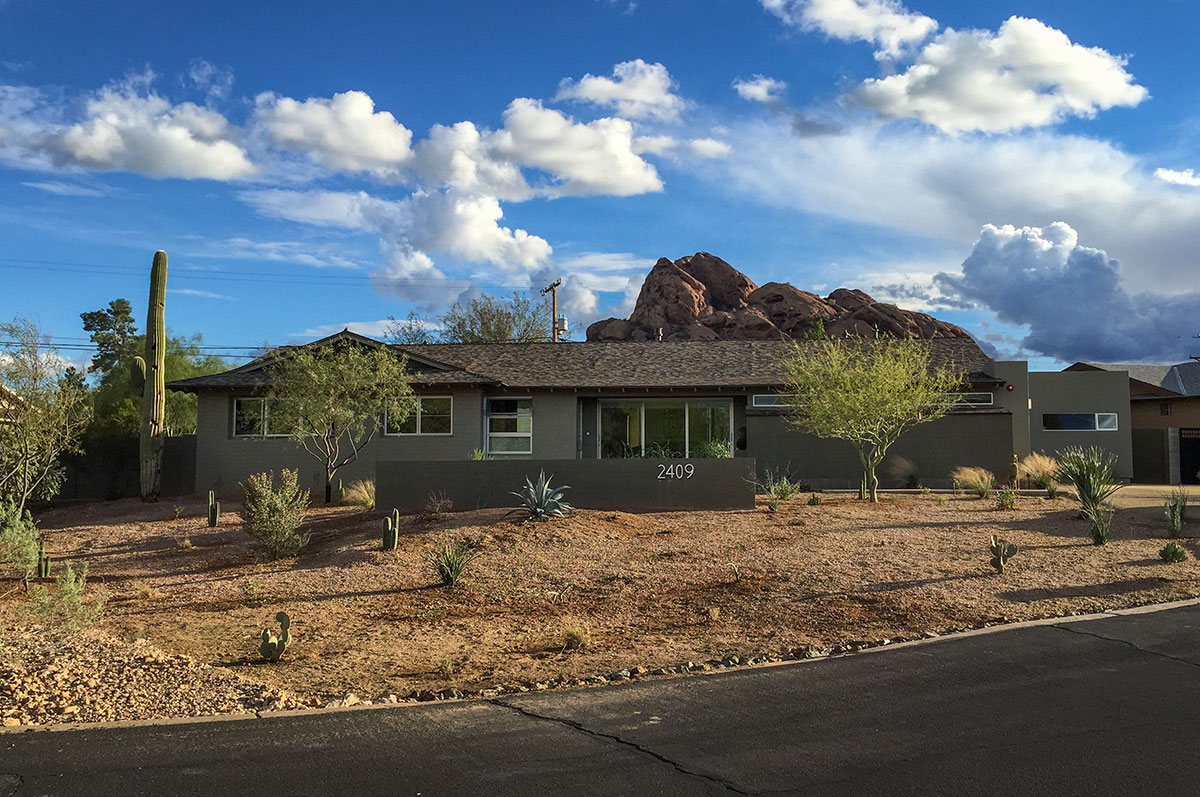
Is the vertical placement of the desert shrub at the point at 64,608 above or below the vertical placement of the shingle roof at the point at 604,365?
below

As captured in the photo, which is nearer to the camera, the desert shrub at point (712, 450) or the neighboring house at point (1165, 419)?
the desert shrub at point (712, 450)

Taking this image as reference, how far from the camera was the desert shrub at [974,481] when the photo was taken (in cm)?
1983

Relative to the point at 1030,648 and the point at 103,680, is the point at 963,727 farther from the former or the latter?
the point at 103,680

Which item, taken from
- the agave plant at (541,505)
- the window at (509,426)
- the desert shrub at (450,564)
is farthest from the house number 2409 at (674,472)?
the window at (509,426)

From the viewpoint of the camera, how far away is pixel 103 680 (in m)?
7.21

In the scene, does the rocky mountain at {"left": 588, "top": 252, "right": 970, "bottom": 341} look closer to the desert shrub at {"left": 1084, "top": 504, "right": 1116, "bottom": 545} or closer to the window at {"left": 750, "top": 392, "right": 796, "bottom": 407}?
the window at {"left": 750, "top": 392, "right": 796, "bottom": 407}

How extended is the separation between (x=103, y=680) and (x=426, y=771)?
3.38 metres

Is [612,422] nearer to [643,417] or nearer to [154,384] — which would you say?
[643,417]

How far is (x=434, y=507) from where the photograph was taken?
16562 mm

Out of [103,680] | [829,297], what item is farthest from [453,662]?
[829,297]

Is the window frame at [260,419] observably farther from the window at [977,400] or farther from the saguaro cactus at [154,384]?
the window at [977,400]

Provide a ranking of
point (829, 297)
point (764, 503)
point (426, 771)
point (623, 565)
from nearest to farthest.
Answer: point (426, 771) → point (623, 565) → point (764, 503) → point (829, 297)

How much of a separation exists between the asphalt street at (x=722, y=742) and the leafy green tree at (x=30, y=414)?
10321 millimetres

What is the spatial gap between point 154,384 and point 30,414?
9.42 meters
